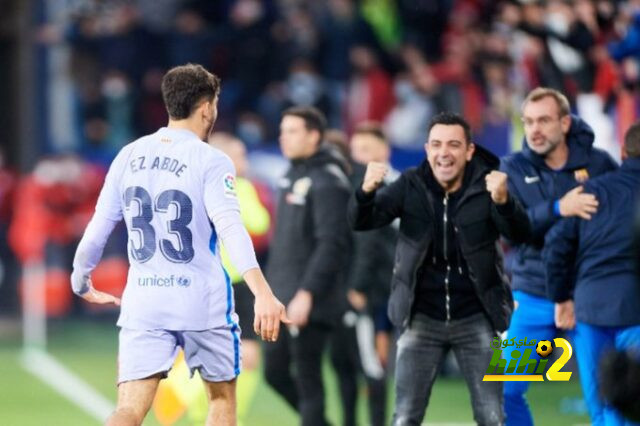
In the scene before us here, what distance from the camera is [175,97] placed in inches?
289

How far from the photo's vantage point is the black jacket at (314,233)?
10.1 meters

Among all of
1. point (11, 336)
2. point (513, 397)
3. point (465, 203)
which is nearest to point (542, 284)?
point (513, 397)

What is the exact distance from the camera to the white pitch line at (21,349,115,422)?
13.0 m

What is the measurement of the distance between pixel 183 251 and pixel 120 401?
0.76 meters

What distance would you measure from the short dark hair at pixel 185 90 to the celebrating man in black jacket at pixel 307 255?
2.81 metres

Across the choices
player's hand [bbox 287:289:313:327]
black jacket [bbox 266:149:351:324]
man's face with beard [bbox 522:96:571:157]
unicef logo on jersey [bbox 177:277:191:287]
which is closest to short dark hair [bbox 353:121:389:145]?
black jacket [bbox 266:149:351:324]

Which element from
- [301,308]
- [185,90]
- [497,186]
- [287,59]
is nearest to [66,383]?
[301,308]

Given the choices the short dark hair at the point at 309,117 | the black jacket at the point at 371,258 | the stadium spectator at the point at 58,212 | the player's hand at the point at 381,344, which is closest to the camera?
the short dark hair at the point at 309,117

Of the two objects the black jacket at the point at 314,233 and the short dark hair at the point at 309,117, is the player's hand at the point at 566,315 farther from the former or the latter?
the short dark hair at the point at 309,117

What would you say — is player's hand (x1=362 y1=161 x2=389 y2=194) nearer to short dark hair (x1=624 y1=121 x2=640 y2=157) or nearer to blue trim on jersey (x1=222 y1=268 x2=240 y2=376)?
blue trim on jersey (x1=222 y1=268 x2=240 y2=376)

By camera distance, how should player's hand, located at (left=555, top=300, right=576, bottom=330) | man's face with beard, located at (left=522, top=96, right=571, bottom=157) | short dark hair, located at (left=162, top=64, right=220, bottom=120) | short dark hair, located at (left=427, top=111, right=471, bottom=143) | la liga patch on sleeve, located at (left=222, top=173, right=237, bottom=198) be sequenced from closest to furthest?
1. la liga patch on sleeve, located at (left=222, top=173, right=237, bottom=198)
2. short dark hair, located at (left=162, top=64, right=220, bottom=120)
3. short dark hair, located at (left=427, top=111, right=471, bottom=143)
4. player's hand, located at (left=555, top=300, right=576, bottom=330)
5. man's face with beard, located at (left=522, top=96, right=571, bottom=157)

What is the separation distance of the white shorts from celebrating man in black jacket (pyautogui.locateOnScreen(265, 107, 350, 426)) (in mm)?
2565

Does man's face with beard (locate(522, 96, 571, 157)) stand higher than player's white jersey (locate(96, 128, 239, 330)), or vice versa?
man's face with beard (locate(522, 96, 571, 157))

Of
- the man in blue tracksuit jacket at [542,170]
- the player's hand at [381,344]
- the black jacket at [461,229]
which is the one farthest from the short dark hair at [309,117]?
the player's hand at [381,344]
